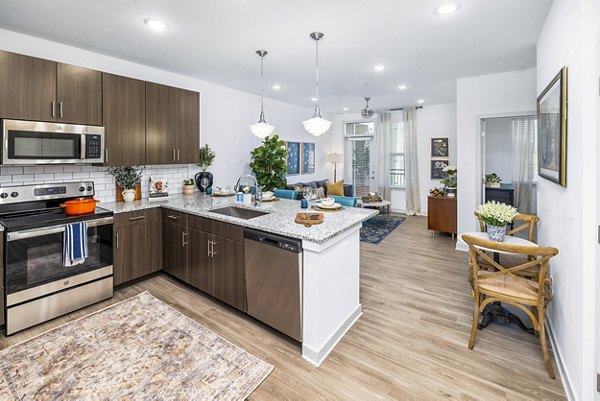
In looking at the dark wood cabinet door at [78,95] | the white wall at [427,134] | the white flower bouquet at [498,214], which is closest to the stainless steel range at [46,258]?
the dark wood cabinet door at [78,95]

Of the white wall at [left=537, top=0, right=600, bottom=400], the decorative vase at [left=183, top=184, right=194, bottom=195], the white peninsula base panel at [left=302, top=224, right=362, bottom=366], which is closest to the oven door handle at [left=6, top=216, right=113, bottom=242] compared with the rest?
the decorative vase at [left=183, top=184, right=194, bottom=195]

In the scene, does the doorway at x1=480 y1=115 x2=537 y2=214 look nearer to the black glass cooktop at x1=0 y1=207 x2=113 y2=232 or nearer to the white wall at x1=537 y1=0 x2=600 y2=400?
the white wall at x1=537 y1=0 x2=600 y2=400

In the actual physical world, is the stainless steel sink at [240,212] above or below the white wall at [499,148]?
below

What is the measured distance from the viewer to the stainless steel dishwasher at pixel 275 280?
2.21m

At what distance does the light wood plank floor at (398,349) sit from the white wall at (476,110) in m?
1.62

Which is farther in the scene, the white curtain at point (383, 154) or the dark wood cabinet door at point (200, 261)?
the white curtain at point (383, 154)

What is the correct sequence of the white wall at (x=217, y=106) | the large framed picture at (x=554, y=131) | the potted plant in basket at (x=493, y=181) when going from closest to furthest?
the large framed picture at (x=554, y=131) → the white wall at (x=217, y=106) → the potted plant in basket at (x=493, y=181)

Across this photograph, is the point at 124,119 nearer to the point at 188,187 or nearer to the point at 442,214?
the point at 188,187

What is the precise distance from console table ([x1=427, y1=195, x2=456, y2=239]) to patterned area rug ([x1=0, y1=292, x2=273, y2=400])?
14.8 feet

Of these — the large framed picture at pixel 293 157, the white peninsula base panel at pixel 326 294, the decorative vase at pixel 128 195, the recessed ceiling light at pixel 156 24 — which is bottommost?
the white peninsula base panel at pixel 326 294

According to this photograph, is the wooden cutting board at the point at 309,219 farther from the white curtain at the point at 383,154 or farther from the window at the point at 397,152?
the window at the point at 397,152

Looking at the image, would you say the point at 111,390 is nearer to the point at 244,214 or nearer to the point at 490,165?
the point at 244,214

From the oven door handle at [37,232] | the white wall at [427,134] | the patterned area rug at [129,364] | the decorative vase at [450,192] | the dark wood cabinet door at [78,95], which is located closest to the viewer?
the patterned area rug at [129,364]

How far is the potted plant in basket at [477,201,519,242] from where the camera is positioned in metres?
2.50
